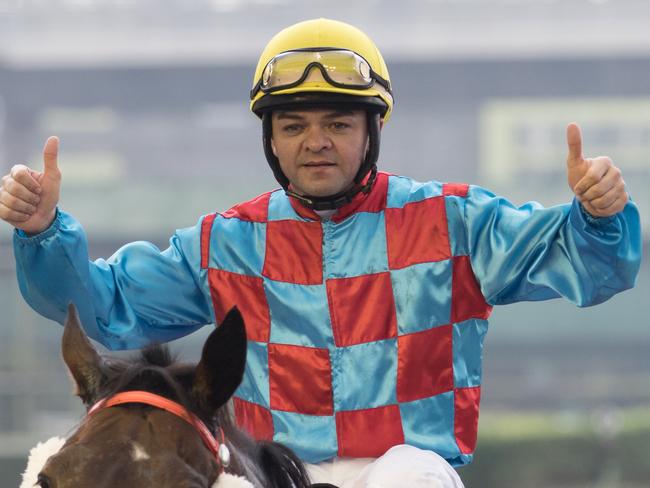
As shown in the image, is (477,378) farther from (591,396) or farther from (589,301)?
(591,396)

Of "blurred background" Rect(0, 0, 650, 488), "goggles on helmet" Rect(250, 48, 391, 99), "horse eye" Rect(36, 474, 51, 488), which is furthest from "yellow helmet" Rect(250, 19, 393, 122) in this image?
"blurred background" Rect(0, 0, 650, 488)

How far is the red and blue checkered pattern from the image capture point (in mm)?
2412

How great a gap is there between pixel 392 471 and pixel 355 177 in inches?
27.3

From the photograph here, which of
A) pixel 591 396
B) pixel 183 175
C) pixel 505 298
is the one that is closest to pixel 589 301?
pixel 505 298

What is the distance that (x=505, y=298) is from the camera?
250 cm

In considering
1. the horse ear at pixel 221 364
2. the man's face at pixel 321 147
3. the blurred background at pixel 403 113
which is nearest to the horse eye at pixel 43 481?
the horse ear at pixel 221 364

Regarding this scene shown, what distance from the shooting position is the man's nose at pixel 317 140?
2.48m

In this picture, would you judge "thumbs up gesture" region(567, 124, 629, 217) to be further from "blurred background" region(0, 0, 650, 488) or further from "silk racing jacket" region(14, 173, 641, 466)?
"blurred background" region(0, 0, 650, 488)

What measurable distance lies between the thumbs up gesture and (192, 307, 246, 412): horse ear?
0.75m

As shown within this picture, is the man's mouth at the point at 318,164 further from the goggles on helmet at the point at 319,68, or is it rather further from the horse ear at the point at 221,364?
the horse ear at the point at 221,364

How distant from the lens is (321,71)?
2.48 meters

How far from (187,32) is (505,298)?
29033mm

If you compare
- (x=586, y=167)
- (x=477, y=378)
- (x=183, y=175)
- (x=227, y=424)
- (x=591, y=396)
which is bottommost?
(x=591, y=396)

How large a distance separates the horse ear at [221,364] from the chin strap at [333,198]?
0.83 metres
